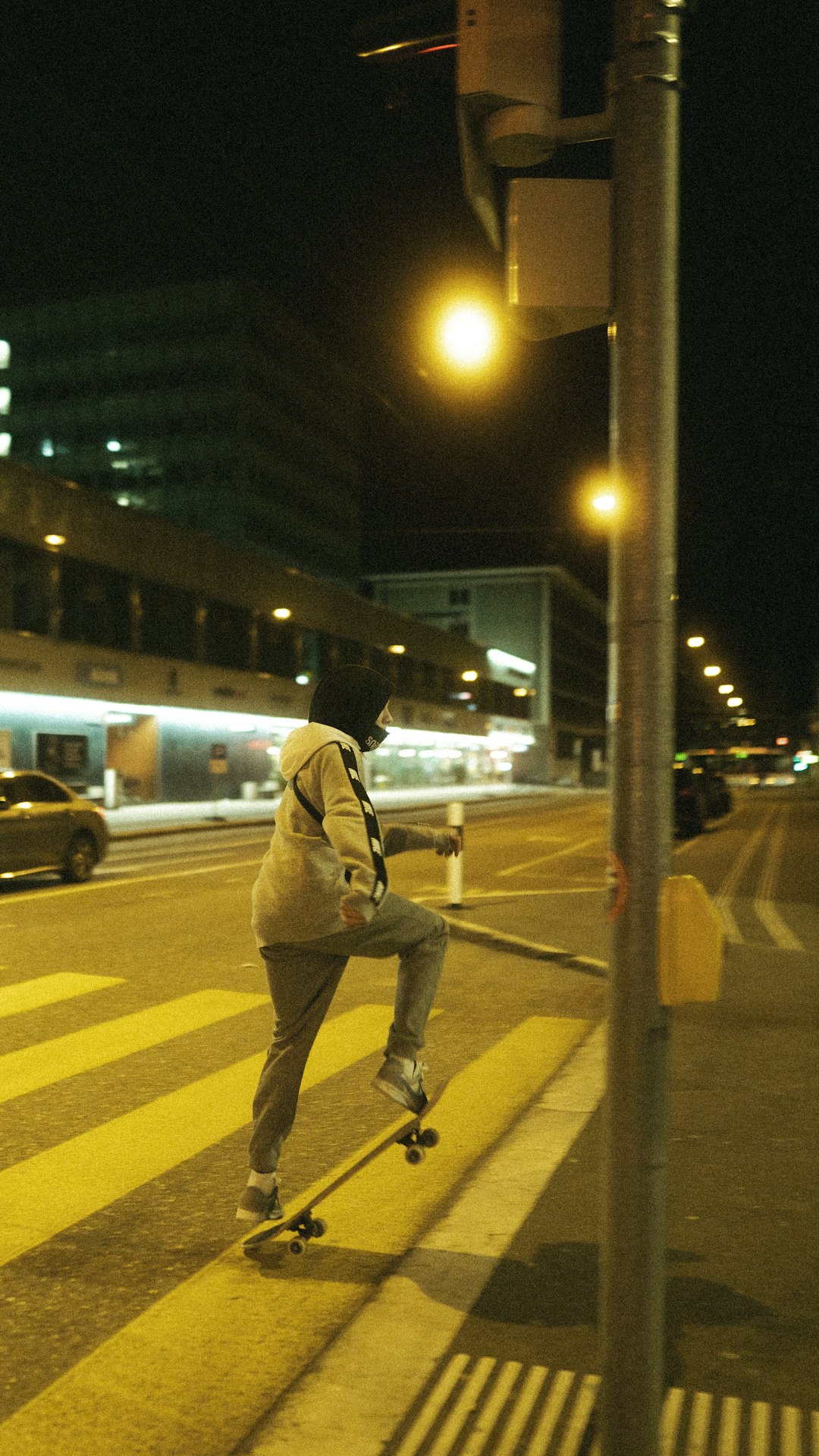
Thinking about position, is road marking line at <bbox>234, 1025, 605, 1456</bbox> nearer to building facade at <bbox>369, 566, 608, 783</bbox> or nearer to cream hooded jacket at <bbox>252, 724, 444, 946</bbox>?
cream hooded jacket at <bbox>252, 724, 444, 946</bbox>

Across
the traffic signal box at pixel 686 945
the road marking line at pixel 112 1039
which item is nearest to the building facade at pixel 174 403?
the road marking line at pixel 112 1039

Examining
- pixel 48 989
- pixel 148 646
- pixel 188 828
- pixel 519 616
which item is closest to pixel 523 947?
pixel 48 989

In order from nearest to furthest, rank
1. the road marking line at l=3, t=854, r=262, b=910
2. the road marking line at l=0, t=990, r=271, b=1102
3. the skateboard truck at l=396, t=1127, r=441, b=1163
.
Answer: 1. the skateboard truck at l=396, t=1127, r=441, b=1163
2. the road marking line at l=0, t=990, r=271, b=1102
3. the road marking line at l=3, t=854, r=262, b=910

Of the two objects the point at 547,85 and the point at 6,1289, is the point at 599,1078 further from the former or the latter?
the point at 547,85

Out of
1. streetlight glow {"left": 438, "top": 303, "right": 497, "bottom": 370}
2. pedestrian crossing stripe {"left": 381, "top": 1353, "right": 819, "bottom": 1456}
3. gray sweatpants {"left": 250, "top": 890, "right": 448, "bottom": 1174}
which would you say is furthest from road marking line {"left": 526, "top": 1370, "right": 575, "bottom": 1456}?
streetlight glow {"left": 438, "top": 303, "right": 497, "bottom": 370}

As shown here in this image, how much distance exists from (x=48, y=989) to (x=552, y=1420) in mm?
6296

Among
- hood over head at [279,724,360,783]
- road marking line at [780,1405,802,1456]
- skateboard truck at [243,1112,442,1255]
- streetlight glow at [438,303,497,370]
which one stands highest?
streetlight glow at [438,303,497,370]

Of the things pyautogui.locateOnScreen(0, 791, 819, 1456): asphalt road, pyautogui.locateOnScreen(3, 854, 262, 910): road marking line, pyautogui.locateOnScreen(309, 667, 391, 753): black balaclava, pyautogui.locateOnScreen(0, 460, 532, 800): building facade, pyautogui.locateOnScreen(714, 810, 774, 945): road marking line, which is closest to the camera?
pyautogui.locateOnScreen(0, 791, 819, 1456): asphalt road

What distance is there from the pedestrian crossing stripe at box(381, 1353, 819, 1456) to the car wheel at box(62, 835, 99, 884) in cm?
1407

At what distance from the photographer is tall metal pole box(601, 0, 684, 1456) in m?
2.72

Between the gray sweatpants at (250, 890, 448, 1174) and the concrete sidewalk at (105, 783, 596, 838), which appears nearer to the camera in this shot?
the gray sweatpants at (250, 890, 448, 1174)

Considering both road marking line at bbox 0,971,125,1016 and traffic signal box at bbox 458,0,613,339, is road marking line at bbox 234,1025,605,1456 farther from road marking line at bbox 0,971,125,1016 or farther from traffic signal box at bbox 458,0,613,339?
road marking line at bbox 0,971,125,1016

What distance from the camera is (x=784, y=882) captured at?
59.2 feet

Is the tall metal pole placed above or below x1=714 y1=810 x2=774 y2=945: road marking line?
above
